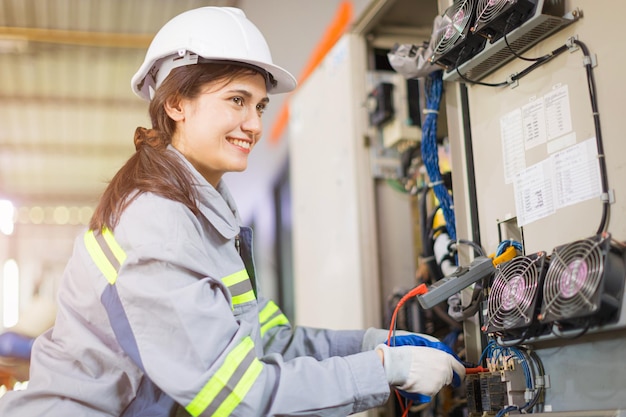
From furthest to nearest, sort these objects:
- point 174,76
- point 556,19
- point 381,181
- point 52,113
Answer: point 52,113
point 381,181
point 174,76
point 556,19

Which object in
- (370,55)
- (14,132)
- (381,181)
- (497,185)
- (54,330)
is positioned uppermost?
(14,132)

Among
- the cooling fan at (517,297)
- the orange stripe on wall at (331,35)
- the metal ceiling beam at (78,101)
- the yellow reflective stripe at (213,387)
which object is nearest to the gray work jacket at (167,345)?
the yellow reflective stripe at (213,387)

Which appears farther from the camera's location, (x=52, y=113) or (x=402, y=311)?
(x=52, y=113)

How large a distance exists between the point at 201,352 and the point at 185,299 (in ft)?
0.33

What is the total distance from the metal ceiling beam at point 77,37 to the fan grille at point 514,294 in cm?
415

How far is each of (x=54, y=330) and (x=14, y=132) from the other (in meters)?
6.00

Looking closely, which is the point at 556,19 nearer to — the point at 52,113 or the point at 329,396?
the point at 329,396

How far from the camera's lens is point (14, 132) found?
23.0 ft

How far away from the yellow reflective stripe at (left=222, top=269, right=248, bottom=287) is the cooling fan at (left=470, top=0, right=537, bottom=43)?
0.74 metres

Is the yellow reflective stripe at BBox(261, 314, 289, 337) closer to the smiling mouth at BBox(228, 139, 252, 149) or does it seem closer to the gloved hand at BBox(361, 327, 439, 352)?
the gloved hand at BBox(361, 327, 439, 352)

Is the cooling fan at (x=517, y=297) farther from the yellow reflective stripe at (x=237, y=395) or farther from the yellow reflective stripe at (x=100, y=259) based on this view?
the yellow reflective stripe at (x=100, y=259)

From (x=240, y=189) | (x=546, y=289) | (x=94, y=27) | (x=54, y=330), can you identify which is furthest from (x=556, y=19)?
(x=240, y=189)

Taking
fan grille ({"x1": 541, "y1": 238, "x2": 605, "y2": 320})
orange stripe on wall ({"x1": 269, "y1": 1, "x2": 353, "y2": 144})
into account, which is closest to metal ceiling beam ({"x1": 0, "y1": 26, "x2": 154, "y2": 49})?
orange stripe on wall ({"x1": 269, "y1": 1, "x2": 353, "y2": 144})

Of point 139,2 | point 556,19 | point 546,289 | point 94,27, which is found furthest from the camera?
point 94,27
